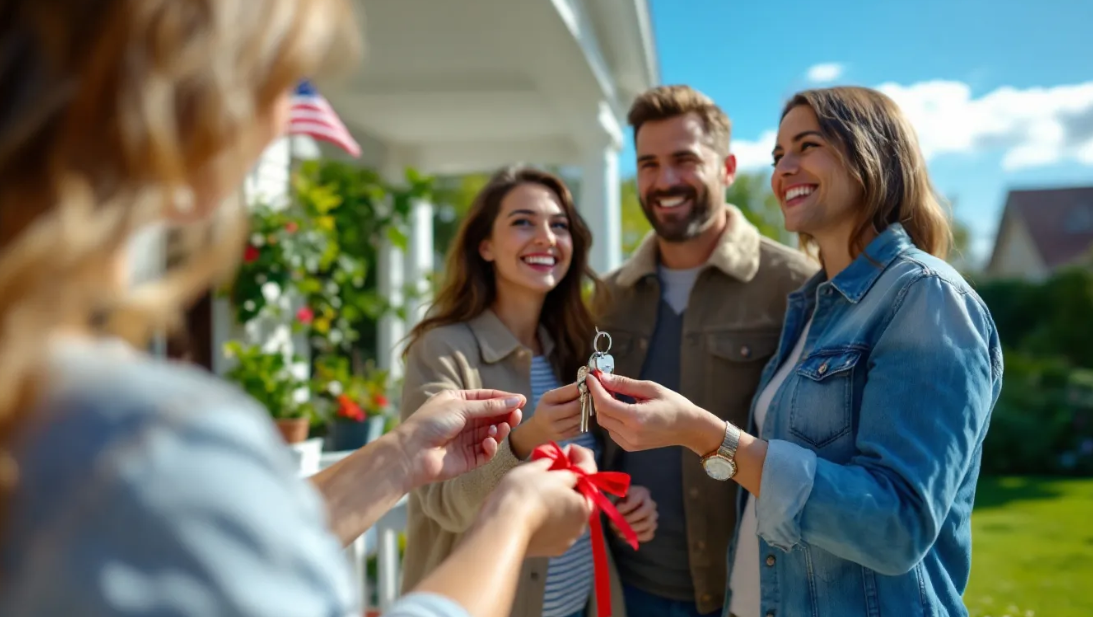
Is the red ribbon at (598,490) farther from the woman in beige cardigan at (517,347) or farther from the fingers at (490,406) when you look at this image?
the woman in beige cardigan at (517,347)

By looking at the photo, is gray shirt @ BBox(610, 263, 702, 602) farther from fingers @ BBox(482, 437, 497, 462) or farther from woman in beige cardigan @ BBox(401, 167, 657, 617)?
fingers @ BBox(482, 437, 497, 462)

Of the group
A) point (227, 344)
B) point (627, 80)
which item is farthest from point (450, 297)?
point (627, 80)

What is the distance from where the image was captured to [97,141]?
0.71 m

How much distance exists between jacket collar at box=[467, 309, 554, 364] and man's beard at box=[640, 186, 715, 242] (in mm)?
780

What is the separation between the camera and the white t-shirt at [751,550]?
2139 millimetres

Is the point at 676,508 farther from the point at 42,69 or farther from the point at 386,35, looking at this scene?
the point at 386,35

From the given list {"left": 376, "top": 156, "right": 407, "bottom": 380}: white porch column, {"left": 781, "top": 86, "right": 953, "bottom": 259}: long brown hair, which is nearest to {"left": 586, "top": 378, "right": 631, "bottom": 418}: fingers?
{"left": 781, "top": 86, "right": 953, "bottom": 259}: long brown hair

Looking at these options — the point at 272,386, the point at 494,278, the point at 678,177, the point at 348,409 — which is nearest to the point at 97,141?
the point at 494,278

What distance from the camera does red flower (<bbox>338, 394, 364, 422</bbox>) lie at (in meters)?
4.60

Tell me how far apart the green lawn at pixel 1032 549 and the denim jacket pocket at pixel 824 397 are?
408 centimetres

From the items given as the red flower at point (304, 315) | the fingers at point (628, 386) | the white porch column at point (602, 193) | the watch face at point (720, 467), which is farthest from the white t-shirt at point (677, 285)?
A: the white porch column at point (602, 193)

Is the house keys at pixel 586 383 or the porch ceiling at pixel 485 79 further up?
the porch ceiling at pixel 485 79

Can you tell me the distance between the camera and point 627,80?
7.43 metres

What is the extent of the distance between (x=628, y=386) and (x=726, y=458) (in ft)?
0.98
